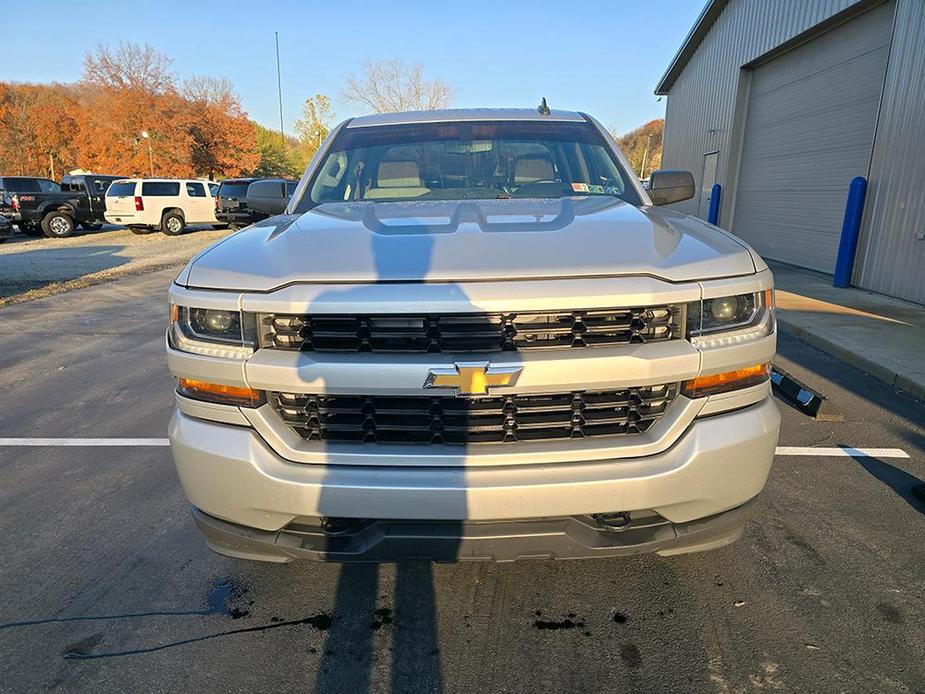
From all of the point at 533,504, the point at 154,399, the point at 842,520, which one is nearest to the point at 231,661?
the point at 533,504

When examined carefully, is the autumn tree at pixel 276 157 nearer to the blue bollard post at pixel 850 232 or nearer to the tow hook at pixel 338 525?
the blue bollard post at pixel 850 232

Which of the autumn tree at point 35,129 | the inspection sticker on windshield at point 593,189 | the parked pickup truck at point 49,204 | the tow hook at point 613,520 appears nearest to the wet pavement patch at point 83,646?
the tow hook at point 613,520

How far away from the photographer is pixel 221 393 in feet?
6.42

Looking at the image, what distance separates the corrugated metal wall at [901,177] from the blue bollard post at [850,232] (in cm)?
11

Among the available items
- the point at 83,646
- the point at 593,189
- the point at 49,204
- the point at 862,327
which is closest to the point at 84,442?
the point at 83,646

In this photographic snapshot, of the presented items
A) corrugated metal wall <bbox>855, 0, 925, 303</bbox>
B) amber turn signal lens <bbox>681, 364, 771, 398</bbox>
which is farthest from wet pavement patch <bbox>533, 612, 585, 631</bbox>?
corrugated metal wall <bbox>855, 0, 925, 303</bbox>

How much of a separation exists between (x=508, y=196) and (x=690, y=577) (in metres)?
1.99

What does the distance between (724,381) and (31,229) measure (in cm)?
2444

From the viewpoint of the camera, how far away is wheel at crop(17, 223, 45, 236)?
65.4 ft

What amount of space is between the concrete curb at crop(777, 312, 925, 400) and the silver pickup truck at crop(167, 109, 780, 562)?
12.4 feet

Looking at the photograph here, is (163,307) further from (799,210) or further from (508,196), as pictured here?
(799,210)

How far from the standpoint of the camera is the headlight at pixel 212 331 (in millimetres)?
1911

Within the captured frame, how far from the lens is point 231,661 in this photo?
209 centimetres

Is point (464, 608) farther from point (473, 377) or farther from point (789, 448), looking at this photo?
point (789, 448)
